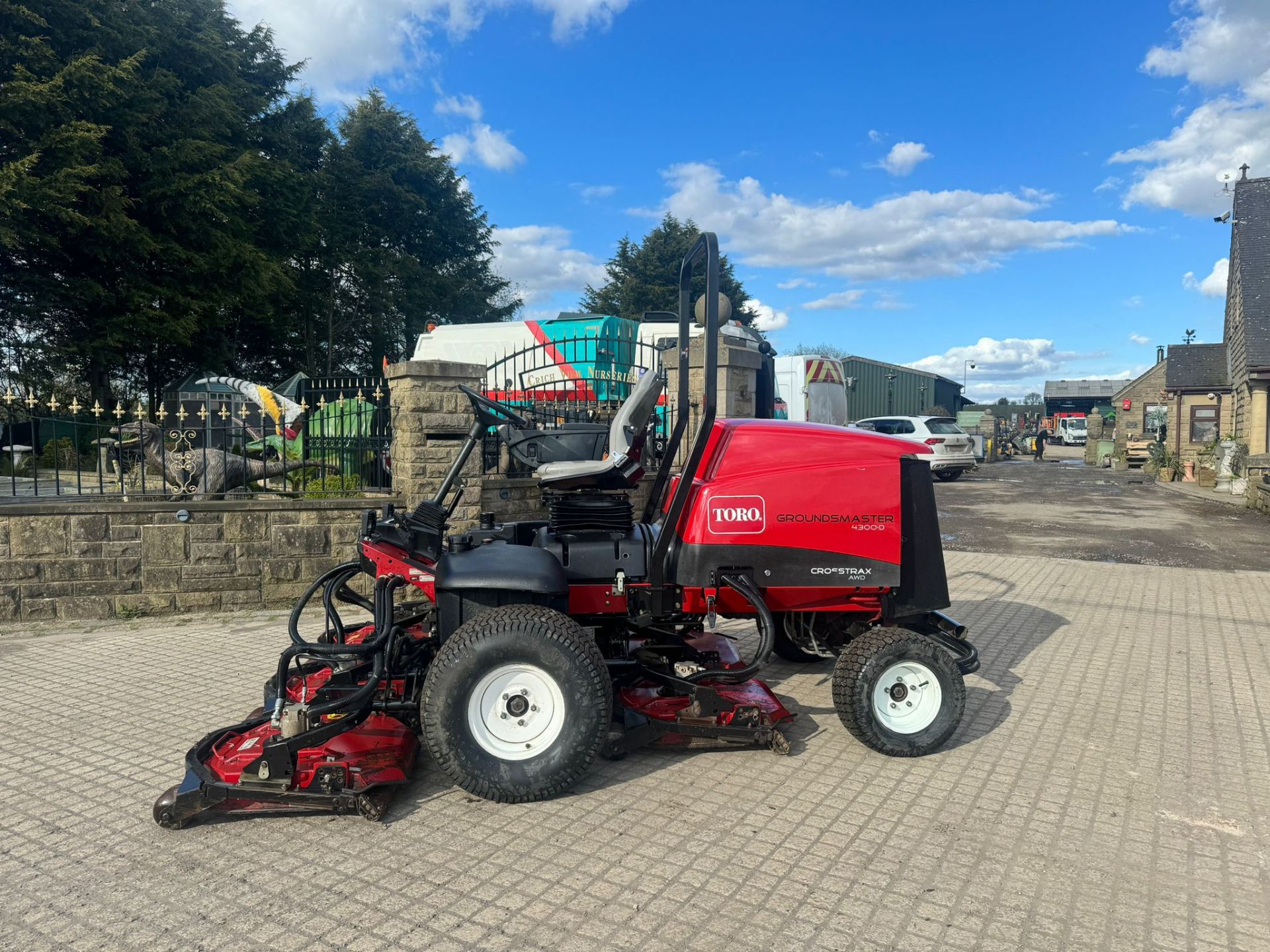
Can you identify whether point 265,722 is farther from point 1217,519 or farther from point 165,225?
point 165,225

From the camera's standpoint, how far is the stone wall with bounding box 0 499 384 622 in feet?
21.0

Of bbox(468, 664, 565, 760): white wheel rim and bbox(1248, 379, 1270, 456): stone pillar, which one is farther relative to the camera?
bbox(1248, 379, 1270, 456): stone pillar

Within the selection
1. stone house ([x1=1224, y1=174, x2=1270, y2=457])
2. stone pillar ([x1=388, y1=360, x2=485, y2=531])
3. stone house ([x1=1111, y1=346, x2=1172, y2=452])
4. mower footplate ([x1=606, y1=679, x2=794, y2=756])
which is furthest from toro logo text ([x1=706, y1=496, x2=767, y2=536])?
stone house ([x1=1111, y1=346, x2=1172, y2=452])

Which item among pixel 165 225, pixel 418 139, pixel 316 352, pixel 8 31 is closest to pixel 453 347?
pixel 165 225

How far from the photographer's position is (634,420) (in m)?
3.88

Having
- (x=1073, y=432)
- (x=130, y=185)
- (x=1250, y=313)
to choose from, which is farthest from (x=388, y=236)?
(x=1073, y=432)

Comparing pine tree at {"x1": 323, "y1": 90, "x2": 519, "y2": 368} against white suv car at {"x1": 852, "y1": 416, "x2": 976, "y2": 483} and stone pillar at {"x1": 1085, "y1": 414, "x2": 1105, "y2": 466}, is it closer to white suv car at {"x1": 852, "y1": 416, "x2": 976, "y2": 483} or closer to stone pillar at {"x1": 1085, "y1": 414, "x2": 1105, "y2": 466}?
white suv car at {"x1": 852, "y1": 416, "x2": 976, "y2": 483}

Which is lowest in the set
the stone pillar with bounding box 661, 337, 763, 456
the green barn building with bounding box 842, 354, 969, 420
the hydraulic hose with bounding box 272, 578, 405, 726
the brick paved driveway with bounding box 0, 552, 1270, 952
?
the brick paved driveway with bounding box 0, 552, 1270, 952

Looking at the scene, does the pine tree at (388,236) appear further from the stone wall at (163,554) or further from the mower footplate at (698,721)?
the mower footplate at (698,721)

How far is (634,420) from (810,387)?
14893 mm

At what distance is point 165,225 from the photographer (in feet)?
60.0

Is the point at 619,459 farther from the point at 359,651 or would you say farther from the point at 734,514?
the point at 359,651

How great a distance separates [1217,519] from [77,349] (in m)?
22.1

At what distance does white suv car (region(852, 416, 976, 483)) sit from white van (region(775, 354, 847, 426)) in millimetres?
2133
